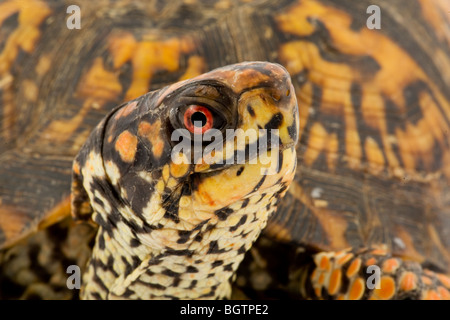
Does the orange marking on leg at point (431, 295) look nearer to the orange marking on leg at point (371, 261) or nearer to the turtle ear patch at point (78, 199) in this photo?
the orange marking on leg at point (371, 261)

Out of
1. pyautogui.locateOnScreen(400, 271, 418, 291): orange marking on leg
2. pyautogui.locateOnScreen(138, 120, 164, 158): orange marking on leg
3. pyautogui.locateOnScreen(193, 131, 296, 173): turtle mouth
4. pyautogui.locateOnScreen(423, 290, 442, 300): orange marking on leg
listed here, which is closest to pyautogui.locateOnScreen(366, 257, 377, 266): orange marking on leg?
pyautogui.locateOnScreen(400, 271, 418, 291): orange marking on leg

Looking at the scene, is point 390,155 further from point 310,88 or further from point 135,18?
point 135,18

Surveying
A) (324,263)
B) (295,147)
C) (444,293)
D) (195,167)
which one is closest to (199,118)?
(195,167)

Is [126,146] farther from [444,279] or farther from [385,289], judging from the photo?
[444,279]

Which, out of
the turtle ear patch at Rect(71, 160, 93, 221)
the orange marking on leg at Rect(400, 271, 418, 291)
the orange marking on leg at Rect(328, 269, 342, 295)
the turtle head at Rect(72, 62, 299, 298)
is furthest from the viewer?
the orange marking on leg at Rect(328, 269, 342, 295)

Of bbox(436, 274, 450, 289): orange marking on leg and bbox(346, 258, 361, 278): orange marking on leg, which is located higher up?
bbox(346, 258, 361, 278): orange marking on leg

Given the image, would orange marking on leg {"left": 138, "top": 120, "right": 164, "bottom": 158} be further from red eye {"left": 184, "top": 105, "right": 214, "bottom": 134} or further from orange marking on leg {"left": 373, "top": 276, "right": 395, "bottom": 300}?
orange marking on leg {"left": 373, "top": 276, "right": 395, "bottom": 300}
